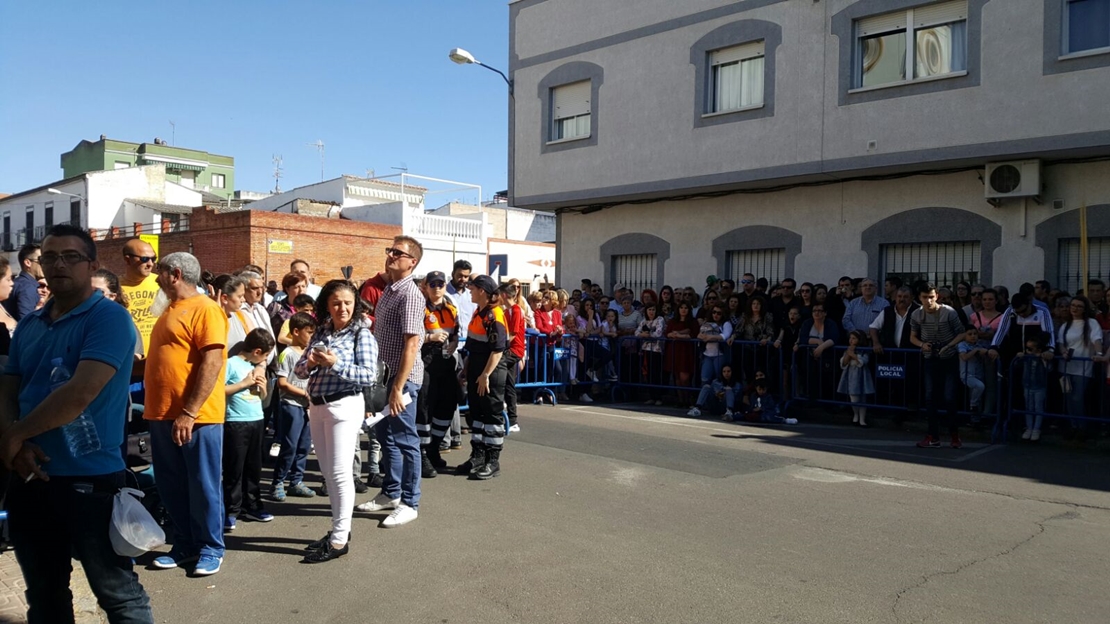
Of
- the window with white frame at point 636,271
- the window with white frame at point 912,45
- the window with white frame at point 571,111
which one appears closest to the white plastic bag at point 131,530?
the window with white frame at point 912,45

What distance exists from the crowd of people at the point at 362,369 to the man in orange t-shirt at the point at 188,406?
0.01 meters

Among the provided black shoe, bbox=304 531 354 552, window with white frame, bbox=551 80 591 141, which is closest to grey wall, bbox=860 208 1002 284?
window with white frame, bbox=551 80 591 141

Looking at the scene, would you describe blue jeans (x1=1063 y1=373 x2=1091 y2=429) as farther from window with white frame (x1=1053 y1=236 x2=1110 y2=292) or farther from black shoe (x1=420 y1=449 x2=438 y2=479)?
black shoe (x1=420 y1=449 x2=438 y2=479)

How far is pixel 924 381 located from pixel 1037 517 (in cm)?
419

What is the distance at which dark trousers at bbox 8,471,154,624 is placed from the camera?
3.41 meters

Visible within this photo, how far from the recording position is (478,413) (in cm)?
782

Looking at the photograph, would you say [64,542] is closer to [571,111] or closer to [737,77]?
[737,77]

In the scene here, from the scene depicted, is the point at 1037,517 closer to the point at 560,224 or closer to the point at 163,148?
the point at 560,224

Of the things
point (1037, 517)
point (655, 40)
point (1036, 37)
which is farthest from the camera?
point (655, 40)

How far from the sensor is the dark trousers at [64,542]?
3.41 metres

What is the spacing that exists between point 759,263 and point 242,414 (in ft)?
38.8

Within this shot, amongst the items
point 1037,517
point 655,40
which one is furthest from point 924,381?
point 655,40

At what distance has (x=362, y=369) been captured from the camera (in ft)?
17.9

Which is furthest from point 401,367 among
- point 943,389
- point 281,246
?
point 281,246
